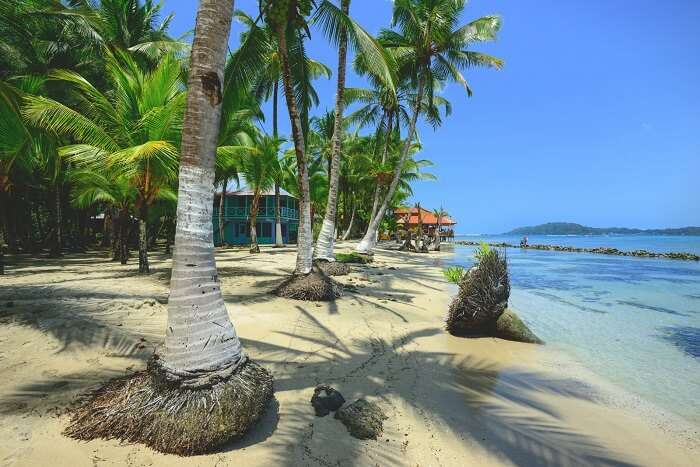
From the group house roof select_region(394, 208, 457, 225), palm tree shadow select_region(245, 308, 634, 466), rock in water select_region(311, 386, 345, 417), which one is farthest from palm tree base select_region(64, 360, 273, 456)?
house roof select_region(394, 208, 457, 225)

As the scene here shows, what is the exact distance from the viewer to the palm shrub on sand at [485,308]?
6.45 m

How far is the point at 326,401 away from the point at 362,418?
0.43 m

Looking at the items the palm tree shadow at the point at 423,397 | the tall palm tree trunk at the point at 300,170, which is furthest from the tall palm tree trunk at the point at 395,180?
the palm tree shadow at the point at 423,397

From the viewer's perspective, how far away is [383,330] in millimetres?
6516

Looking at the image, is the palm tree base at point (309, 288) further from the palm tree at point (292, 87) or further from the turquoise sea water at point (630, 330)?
the turquoise sea water at point (630, 330)

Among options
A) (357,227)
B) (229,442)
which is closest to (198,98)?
(229,442)

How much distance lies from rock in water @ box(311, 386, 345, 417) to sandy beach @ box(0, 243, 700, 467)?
0.35 feet

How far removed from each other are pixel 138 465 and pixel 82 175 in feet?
43.2

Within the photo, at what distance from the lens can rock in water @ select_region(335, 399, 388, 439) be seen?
3.19 metres

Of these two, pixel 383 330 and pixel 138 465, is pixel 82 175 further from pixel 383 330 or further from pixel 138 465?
pixel 138 465

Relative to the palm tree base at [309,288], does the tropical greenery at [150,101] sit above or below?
above

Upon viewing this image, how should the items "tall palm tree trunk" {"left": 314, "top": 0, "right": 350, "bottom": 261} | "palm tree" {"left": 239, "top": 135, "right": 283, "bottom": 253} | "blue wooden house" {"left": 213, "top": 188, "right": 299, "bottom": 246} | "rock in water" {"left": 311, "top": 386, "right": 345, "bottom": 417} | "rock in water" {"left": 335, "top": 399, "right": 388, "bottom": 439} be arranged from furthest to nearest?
1. "blue wooden house" {"left": 213, "top": 188, "right": 299, "bottom": 246}
2. "palm tree" {"left": 239, "top": 135, "right": 283, "bottom": 253}
3. "tall palm tree trunk" {"left": 314, "top": 0, "right": 350, "bottom": 261}
4. "rock in water" {"left": 311, "top": 386, "right": 345, "bottom": 417}
5. "rock in water" {"left": 335, "top": 399, "right": 388, "bottom": 439}

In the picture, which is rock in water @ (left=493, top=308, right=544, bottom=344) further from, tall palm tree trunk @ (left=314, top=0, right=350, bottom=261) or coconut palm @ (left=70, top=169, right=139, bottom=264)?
coconut palm @ (left=70, top=169, right=139, bottom=264)

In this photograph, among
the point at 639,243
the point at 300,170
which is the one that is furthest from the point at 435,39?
the point at 639,243
